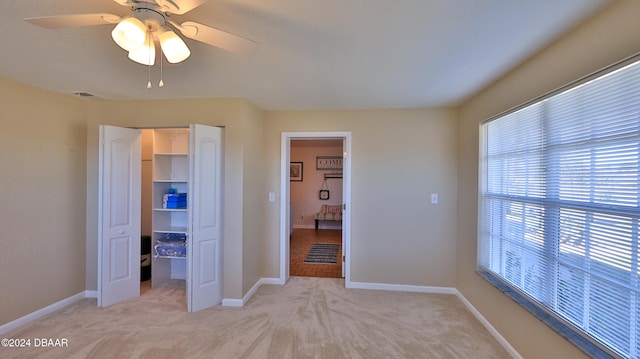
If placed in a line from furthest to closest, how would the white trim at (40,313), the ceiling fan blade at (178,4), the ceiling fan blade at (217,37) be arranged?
the white trim at (40,313) < the ceiling fan blade at (217,37) < the ceiling fan blade at (178,4)

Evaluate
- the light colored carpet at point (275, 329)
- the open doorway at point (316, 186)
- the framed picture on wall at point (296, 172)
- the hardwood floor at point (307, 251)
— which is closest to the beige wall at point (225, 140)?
the light colored carpet at point (275, 329)

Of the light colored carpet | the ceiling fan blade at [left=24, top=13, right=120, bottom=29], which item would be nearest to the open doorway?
the light colored carpet

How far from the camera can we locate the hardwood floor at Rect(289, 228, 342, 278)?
4.12 meters

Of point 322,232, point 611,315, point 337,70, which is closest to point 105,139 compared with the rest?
point 337,70

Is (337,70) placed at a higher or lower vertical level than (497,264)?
higher

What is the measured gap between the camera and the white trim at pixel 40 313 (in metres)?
2.54

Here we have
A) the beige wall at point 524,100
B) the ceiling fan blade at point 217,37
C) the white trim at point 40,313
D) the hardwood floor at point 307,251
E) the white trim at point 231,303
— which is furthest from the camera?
the hardwood floor at point 307,251

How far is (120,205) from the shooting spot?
10.0 ft

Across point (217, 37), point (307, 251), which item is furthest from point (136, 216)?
point (307, 251)

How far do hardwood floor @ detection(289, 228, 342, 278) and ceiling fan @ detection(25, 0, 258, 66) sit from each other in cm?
337

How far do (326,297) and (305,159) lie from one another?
493cm

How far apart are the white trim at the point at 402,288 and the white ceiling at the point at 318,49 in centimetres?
229

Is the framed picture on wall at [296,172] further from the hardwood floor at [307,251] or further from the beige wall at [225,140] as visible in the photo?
the beige wall at [225,140]

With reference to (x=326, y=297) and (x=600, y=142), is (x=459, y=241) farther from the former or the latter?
(x=600, y=142)
